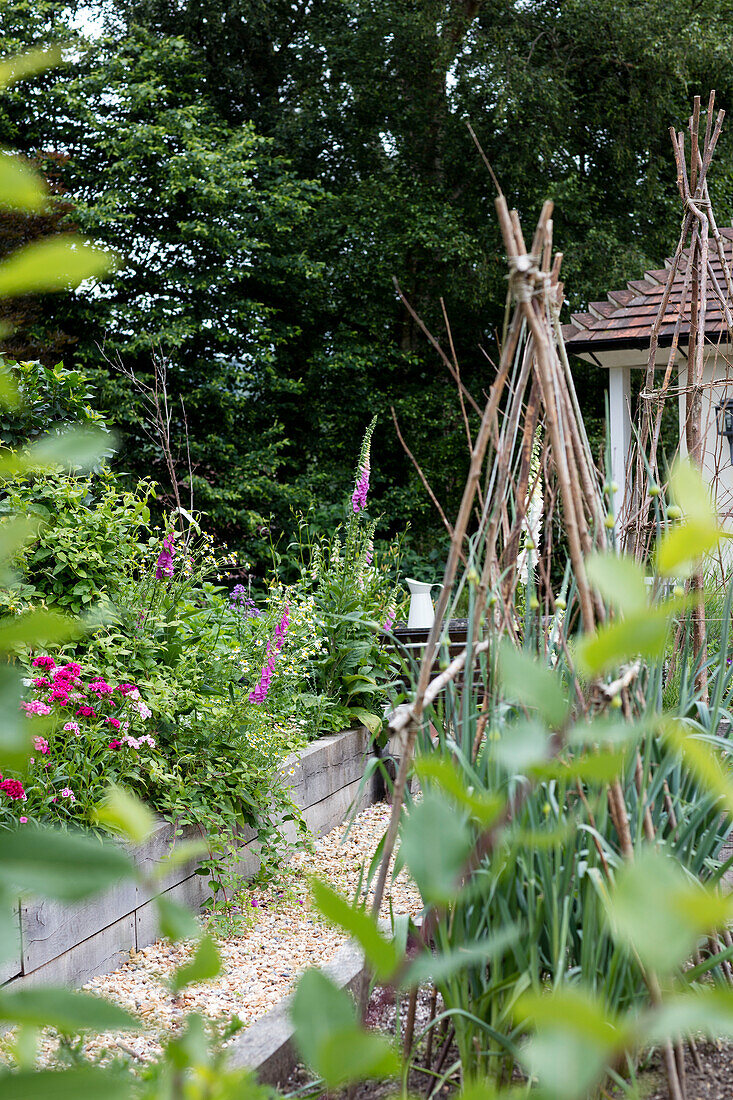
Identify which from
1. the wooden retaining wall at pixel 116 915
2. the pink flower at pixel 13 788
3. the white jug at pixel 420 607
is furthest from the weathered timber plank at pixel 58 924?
the white jug at pixel 420 607

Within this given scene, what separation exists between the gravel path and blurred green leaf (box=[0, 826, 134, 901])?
5.30 feet

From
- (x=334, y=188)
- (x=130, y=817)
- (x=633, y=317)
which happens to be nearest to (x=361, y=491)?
(x=633, y=317)

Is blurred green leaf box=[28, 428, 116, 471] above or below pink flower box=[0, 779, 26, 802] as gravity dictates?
above

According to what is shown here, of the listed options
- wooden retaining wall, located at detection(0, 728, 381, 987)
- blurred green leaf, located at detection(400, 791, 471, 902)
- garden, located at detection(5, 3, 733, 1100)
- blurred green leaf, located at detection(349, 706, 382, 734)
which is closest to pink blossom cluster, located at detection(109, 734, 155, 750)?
garden, located at detection(5, 3, 733, 1100)

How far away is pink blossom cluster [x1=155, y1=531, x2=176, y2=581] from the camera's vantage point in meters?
3.35

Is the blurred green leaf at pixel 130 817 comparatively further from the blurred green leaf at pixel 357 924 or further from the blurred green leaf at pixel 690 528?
the blurred green leaf at pixel 690 528

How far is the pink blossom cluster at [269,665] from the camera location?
3.12 metres

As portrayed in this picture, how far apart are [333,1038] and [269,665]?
2937 millimetres

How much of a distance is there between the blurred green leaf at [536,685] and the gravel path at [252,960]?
5.29 ft

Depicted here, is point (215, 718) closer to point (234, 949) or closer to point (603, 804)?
Result: point (234, 949)

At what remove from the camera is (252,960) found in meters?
2.56

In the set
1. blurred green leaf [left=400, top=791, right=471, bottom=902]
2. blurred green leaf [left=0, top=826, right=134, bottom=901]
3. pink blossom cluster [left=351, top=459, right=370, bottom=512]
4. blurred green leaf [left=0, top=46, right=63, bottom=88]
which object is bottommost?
pink blossom cluster [left=351, top=459, right=370, bottom=512]

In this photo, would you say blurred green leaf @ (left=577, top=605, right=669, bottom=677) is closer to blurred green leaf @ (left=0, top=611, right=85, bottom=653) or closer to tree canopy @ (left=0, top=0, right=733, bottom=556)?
blurred green leaf @ (left=0, top=611, right=85, bottom=653)

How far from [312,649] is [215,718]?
1033 millimetres
